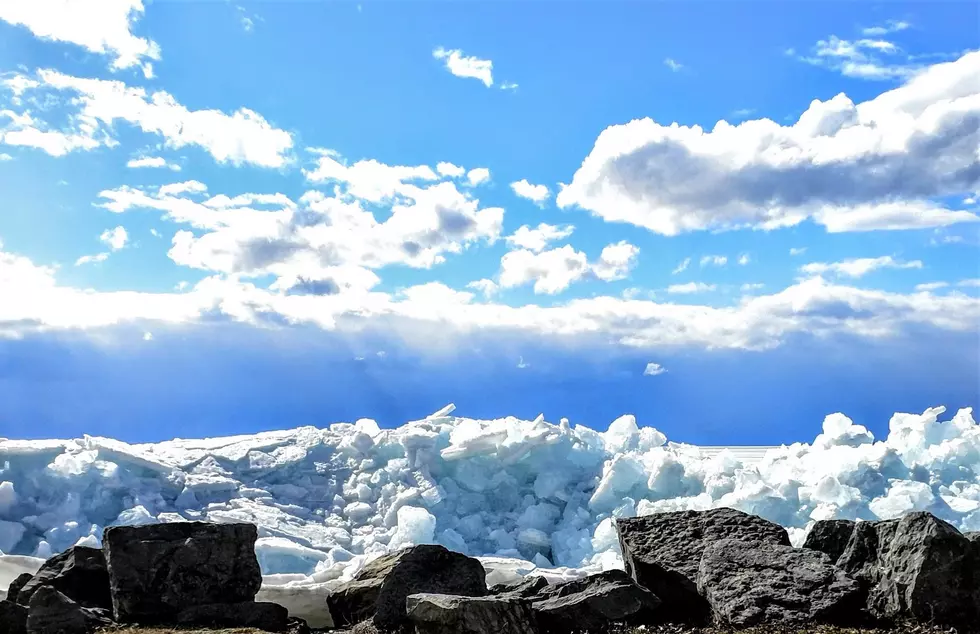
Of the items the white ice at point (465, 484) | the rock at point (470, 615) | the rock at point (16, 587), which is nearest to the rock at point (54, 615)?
the rock at point (16, 587)

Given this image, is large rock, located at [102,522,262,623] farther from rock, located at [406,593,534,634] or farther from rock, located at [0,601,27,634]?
rock, located at [406,593,534,634]

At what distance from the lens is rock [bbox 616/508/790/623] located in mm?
6395

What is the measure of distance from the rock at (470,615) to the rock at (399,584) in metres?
1.08

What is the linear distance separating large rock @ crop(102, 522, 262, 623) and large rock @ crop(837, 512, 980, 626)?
200 inches

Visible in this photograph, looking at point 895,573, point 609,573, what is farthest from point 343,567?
point 895,573

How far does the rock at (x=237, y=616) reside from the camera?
6914 mm

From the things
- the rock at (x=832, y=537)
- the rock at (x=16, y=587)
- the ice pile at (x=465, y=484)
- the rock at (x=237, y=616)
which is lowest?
the rock at (x=237, y=616)

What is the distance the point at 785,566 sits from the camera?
19.9ft

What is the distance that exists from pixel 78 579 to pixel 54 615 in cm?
94

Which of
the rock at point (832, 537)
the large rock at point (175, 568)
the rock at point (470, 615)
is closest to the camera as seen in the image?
the rock at point (470, 615)

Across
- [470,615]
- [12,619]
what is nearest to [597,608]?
[470,615]

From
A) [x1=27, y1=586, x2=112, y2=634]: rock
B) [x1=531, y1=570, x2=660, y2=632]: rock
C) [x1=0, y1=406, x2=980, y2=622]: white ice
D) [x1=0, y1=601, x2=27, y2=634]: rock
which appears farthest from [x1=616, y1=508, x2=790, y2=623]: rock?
[x1=0, y1=406, x2=980, y2=622]: white ice

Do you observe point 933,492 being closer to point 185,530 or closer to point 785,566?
point 785,566

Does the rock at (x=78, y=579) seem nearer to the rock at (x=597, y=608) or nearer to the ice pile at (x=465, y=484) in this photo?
the rock at (x=597, y=608)
